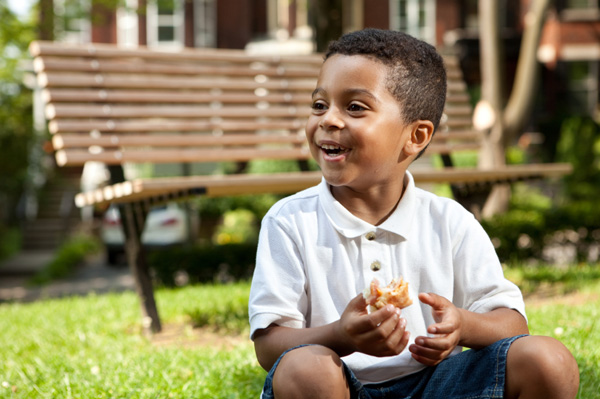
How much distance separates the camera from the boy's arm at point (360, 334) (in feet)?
5.72

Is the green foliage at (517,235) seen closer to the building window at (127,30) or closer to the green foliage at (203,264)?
the green foliage at (203,264)

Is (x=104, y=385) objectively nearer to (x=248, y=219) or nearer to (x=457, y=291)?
(x=457, y=291)

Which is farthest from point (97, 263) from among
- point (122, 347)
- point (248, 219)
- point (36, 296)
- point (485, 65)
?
point (122, 347)

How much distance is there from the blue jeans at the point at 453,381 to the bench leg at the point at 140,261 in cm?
259

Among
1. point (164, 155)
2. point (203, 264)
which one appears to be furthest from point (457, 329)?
point (203, 264)

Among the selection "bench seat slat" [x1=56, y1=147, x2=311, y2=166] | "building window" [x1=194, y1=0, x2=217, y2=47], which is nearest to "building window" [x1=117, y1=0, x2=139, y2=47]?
"building window" [x1=194, y1=0, x2=217, y2=47]

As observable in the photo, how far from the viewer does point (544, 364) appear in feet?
5.90

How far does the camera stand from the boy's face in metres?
2.05

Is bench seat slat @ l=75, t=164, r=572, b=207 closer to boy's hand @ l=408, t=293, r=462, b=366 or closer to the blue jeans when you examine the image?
the blue jeans

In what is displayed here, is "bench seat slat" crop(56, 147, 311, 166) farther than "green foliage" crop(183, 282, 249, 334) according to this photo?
No

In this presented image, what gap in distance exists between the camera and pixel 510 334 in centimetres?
204

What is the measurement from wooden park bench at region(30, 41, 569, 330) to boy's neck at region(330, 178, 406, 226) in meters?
1.64

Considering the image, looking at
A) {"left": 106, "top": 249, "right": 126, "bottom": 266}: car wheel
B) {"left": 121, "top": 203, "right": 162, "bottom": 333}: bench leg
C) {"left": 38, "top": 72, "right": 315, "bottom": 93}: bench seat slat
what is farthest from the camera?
{"left": 106, "top": 249, "right": 126, "bottom": 266}: car wheel

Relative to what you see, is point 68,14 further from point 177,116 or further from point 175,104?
point 177,116
